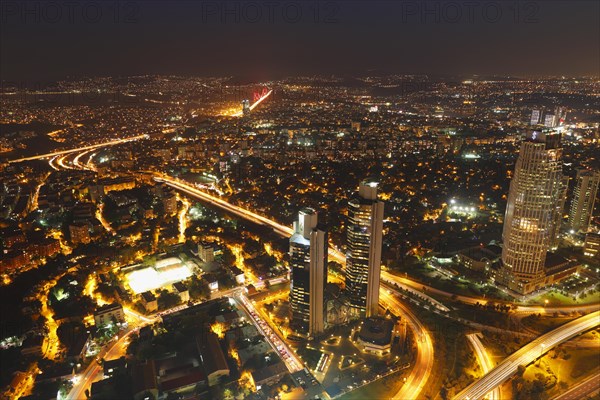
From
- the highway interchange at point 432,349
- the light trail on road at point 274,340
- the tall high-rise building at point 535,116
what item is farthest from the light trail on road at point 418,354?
the tall high-rise building at point 535,116

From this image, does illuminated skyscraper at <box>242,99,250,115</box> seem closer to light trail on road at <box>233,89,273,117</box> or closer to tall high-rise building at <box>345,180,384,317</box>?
light trail on road at <box>233,89,273,117</box>

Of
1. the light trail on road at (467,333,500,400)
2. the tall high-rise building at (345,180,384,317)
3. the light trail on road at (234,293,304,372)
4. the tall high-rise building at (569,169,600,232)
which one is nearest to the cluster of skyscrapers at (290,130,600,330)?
the tall high-rise building at (345,180,384,317)

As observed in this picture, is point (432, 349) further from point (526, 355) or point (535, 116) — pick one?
point (535, 116)

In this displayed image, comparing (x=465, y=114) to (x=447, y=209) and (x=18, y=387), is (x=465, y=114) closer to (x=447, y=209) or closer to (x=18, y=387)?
(x=447, y=209)

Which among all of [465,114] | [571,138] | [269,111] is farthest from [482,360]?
[269,111]

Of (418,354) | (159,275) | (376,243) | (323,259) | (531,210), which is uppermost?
(531,210)

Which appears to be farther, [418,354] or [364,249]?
[364,249]

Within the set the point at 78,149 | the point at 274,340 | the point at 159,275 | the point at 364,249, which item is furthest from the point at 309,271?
the point at 78,149

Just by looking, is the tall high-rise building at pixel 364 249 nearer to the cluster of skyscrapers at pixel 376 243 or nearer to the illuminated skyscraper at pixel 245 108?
the cluster of skyscrapers at pixel 376 243
